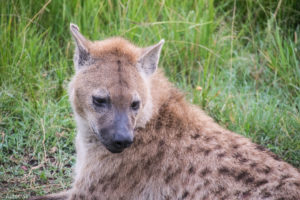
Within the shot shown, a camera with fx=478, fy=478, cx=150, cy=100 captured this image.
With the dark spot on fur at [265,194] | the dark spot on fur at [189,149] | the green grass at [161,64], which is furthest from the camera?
the green grass at [161,64]

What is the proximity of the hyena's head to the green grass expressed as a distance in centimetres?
93

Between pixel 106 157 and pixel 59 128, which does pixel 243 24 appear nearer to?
pixel 59 128

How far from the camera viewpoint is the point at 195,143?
10.6ft

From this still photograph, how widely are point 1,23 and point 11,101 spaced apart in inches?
35.2

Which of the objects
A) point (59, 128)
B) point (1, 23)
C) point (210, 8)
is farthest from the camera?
point (210, 8)

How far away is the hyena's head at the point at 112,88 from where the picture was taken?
3.04 m

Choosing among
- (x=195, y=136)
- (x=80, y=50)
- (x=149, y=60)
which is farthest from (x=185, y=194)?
(x=80, y=50)

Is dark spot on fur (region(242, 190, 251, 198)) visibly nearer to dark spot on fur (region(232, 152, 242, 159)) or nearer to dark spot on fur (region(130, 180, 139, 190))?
dark spot on fur (region(232, 152, 242, 159))

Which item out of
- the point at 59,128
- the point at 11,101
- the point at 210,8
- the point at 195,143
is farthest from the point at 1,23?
the point at 195,143

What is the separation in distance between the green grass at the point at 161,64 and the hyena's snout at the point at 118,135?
101 centimetres

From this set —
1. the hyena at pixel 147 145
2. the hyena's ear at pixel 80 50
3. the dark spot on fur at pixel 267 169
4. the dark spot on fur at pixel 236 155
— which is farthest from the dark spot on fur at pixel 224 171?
the hyena's ear at pixel 80 50


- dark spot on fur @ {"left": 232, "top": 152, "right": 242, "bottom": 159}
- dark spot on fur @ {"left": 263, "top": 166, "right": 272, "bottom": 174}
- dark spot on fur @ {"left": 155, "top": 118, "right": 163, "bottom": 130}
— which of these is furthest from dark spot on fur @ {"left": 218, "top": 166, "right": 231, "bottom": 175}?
dark spot on fur @ {"left": 155, "top": 118, "right": 163, "bottom": 130}

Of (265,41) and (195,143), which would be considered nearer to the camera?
(195,143)

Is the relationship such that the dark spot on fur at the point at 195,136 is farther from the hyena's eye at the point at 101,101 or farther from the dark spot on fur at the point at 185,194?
the hyena's eye at the point at 101,101
